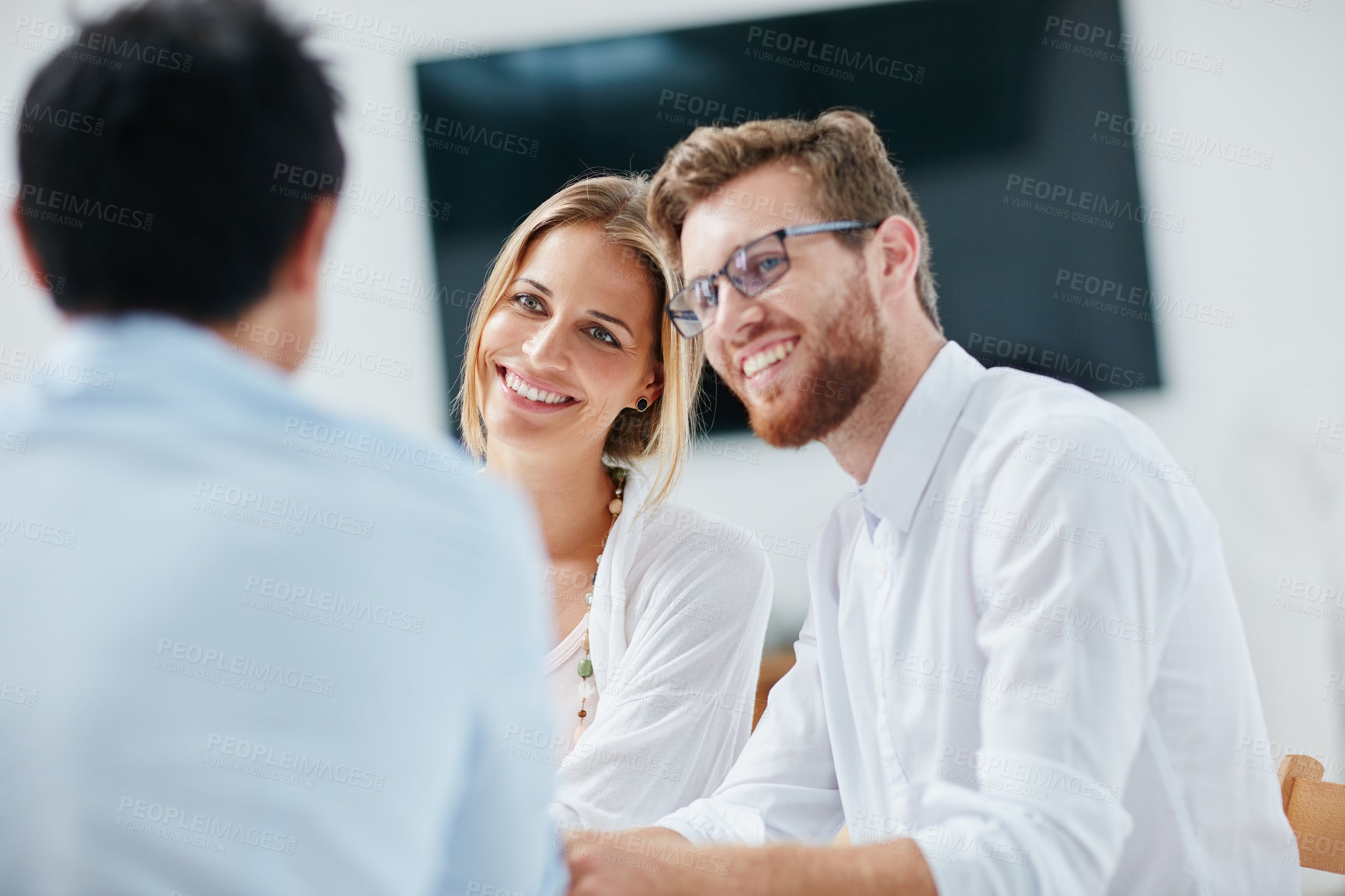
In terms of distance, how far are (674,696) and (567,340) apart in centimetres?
60

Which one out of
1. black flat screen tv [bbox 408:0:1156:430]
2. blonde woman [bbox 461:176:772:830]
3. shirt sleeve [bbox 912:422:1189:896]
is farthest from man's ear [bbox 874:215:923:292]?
black flat screen tv [bbox 408:0:1156:430]

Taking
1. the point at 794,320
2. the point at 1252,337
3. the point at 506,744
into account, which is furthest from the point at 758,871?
the point at 1252,337

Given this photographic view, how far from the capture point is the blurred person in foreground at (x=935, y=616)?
957mm

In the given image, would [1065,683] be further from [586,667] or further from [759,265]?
[586,667]

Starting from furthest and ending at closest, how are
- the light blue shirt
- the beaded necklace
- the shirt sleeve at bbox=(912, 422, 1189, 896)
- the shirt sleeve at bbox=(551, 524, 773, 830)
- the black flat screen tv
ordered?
the black flat screen tv, the beaded necklace, the shirt sleeve at bbox=(551, 524, 773, 830), the shirt sleeve at bbox=(912, 422, 1189, 896), the light blue shirt

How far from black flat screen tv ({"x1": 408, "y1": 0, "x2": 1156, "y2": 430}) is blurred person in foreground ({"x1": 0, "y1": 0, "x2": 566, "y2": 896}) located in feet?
7.96

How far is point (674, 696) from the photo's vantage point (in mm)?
1620

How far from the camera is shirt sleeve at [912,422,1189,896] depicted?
93 cm

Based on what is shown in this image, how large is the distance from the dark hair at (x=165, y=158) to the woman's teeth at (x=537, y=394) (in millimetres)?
1143

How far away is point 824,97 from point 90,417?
2695 mm

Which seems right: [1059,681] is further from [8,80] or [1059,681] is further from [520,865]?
[8,80]

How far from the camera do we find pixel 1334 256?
2.73 meters

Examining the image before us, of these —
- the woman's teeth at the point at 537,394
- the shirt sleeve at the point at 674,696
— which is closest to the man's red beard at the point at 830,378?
the shirt sleeve at the point at 674,696

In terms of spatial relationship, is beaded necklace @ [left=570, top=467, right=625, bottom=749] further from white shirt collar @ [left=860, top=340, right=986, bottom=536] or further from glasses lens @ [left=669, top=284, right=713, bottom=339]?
white shirt collar @ [left=860, top=340, right=986, bottom=536]
